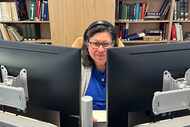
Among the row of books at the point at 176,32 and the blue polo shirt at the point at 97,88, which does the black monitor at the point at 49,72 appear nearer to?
the blue polo shirt at the point at 97,88

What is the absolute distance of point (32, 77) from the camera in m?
1.04

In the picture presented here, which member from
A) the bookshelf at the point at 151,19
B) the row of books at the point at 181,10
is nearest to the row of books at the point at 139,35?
the bookshelf at the point at 151,19

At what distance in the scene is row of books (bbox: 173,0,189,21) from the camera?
3197mm

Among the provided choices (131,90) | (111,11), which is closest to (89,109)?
(131,90)

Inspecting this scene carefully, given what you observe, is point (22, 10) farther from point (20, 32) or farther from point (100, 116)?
point (100, 116)

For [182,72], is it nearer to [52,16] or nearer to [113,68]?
[113,68]

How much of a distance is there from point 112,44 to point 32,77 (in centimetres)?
77

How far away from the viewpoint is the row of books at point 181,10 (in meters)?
3.20

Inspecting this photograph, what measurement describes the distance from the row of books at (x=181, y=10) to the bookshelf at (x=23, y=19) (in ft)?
5.30

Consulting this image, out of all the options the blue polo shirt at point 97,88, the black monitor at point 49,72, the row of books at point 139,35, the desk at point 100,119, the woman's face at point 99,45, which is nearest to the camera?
the black monitor at point 49,72

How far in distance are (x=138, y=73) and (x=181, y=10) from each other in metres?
2.51

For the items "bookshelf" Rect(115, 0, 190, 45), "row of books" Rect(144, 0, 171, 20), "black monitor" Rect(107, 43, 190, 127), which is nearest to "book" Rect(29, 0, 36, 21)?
"bookshelf" Rect(115, 0, 190, 45)

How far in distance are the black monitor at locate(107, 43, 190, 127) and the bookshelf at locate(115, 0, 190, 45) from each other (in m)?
2.26

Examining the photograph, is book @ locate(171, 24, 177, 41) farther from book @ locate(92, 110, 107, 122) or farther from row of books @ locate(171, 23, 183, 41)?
book @ locate(92, 110, 107, 122)
